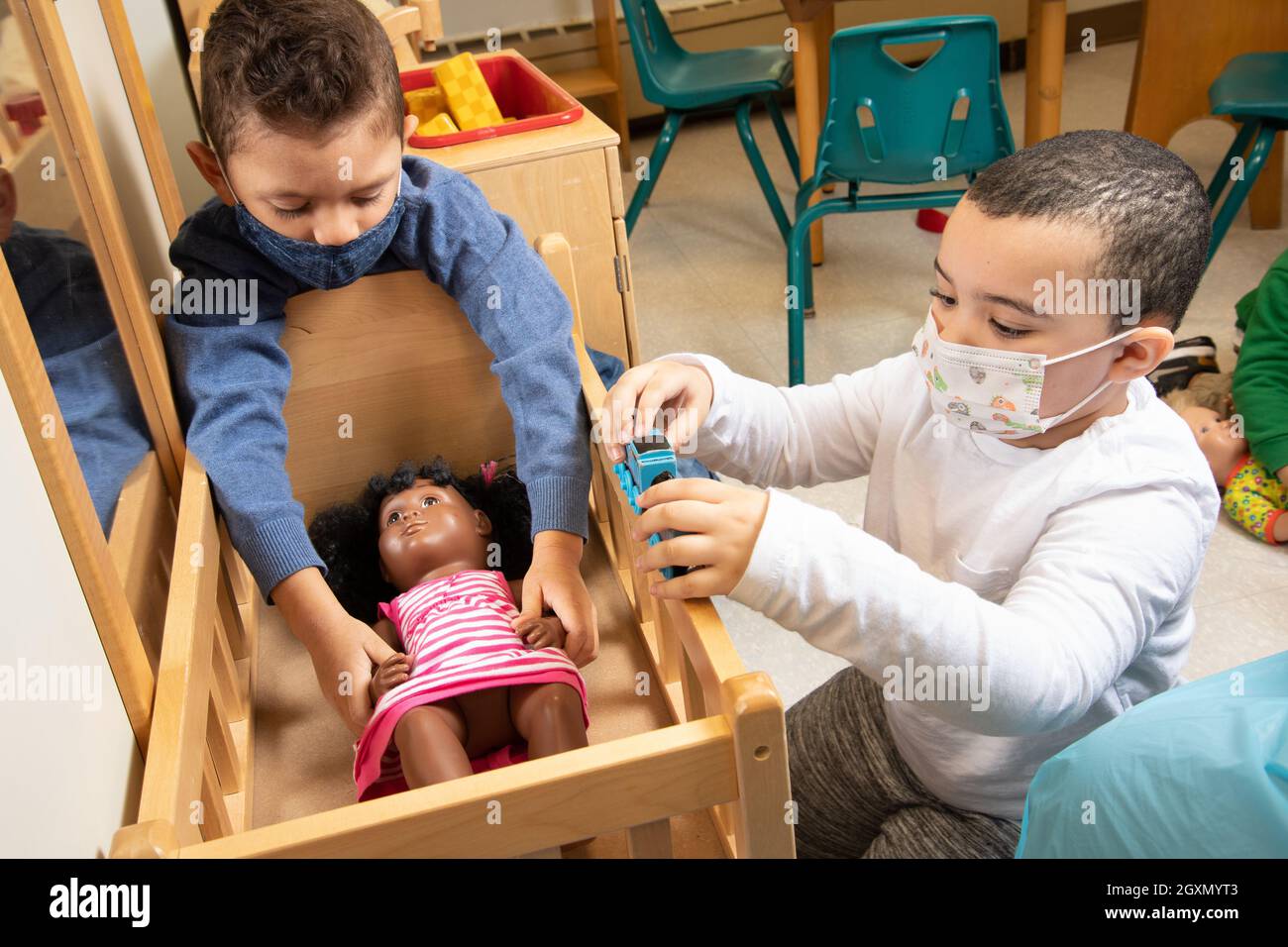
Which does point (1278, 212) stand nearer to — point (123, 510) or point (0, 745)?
point (123, 510)

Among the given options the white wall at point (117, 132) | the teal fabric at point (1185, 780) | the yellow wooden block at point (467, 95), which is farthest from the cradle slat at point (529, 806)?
the yellow wooden block at point (467, 95)

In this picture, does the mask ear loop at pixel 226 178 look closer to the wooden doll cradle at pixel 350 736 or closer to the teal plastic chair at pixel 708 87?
the wooden doll cradle at pixel 350 736

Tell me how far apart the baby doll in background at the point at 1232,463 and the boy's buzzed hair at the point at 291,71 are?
1313mm

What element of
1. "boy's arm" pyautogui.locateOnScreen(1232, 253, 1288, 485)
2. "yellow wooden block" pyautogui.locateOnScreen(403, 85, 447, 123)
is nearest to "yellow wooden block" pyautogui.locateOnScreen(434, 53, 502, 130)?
"yellow wooden block" pyautogui.locateOnScreen(403, 85, 447, 123)

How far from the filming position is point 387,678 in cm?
102

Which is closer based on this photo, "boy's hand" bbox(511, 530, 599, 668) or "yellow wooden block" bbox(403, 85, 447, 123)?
"boy's hand" bbox(511, 530, 599, 668)

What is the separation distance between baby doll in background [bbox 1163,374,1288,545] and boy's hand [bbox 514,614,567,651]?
116 centimetres

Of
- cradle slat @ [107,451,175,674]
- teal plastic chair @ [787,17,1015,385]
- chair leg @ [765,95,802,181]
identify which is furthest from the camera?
chair leg @ [765,95,802,181]

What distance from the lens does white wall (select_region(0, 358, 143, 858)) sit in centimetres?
58

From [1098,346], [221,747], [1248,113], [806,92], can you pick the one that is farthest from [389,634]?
[1248,113]

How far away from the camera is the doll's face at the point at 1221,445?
76.2 inches

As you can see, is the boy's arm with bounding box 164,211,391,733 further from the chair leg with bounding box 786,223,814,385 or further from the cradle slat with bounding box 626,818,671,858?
the chair leg with bounding box 786,223,814,385

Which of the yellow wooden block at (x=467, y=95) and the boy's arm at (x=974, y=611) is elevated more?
the yellow wooden block at (x=467, y=95)
